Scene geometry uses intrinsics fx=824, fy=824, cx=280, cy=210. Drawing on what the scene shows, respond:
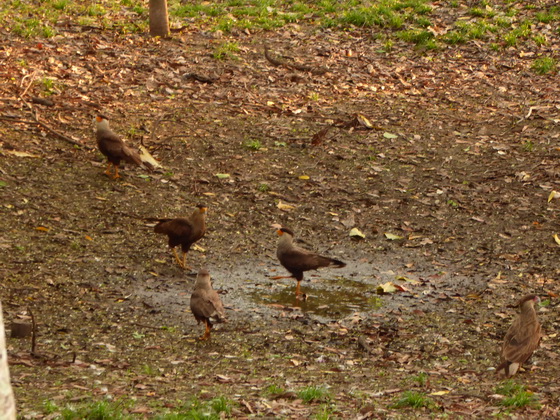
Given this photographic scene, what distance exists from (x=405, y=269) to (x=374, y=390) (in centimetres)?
328

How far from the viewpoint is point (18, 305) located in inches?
313

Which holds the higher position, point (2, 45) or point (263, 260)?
point (2, 45)

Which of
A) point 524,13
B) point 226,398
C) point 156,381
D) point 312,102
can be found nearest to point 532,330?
point 226,398

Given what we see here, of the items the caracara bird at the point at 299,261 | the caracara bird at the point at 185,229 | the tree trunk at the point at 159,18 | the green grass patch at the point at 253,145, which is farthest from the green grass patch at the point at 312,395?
the tree trunk at the point at 159,18

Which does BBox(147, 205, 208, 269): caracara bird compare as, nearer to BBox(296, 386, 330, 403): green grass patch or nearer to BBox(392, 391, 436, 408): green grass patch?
BBox(296, 386, 330, 403): green grass patch

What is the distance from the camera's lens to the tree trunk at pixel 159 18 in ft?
52.5

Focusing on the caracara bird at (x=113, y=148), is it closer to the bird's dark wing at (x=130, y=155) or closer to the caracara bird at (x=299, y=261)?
the bird's dark wing at (x=130, y=155)

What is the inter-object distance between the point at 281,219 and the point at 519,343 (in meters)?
4.43

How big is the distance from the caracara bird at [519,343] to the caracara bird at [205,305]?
2478mm

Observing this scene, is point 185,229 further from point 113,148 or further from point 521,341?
point 521,341

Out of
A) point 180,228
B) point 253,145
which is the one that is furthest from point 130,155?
Answer: point 253,145

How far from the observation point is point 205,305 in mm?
7371

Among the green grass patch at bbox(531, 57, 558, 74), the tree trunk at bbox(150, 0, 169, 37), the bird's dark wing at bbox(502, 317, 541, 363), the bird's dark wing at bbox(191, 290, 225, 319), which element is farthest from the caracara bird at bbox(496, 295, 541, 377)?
the tree trunk at bbox(150, 0, 169, 37)

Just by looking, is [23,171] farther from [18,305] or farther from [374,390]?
[374,390]
